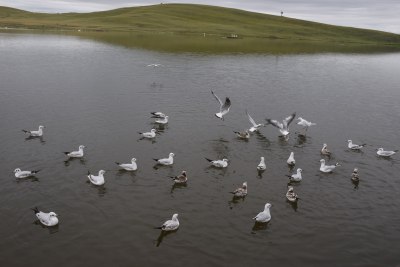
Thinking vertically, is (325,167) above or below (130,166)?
above

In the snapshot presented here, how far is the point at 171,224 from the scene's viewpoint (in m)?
17.5

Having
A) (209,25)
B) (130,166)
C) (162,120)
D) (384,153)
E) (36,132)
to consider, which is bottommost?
(130,166)

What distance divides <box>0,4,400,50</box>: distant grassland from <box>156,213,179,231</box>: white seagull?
113 meters

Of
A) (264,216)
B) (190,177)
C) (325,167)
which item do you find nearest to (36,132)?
(190,177)

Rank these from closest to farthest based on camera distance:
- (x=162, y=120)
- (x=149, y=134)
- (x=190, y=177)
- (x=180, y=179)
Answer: (x=180, y=179) < (x=190, y=177) < (x=149, y=134) < (x=162, y=120)

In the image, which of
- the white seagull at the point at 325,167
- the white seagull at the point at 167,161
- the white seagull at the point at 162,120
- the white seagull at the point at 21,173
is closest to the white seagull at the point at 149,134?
the white seagull at the point at 162,120

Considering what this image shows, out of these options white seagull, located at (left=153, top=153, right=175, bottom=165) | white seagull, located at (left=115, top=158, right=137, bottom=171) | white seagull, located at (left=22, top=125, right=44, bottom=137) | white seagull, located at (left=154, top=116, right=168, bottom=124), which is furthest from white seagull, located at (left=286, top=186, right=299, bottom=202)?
white seagull, located at (left=22, top=125, right=44, bottom=137)

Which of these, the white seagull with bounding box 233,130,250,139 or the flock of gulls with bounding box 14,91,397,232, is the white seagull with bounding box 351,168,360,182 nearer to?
the flock of gulls with bounding box 14,91,397,232

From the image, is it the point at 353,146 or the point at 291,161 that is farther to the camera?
the point at 353,146

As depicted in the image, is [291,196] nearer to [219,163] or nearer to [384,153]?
[219,163]

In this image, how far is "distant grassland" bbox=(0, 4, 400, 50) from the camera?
447 feet

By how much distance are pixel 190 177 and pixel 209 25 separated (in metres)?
138

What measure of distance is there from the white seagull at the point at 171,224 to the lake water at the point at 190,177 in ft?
1.15

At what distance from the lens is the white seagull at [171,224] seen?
1742 cm
